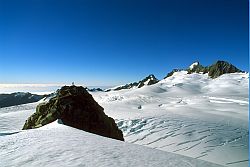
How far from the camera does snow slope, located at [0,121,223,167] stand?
5.69 meters

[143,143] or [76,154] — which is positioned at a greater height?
[76,154]

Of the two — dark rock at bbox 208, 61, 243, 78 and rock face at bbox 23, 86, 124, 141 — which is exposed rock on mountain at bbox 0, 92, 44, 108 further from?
rock face at bbox 23, 86, 124, 141

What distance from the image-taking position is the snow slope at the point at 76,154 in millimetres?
5688

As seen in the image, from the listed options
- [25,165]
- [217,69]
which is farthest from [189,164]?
[217,69]

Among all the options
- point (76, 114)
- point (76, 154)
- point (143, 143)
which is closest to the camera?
point (76, 154)

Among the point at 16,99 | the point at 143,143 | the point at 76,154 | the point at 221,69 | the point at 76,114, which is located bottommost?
the point at 143,143

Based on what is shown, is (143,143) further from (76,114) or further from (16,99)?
(16,99)

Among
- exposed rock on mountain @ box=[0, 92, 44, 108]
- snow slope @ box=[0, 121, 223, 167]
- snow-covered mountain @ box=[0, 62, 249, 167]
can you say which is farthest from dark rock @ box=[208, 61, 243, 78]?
snow slope @ box=[0, 121, 223, 167]

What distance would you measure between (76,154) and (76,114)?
9520mm

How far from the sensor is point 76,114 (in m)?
15.6

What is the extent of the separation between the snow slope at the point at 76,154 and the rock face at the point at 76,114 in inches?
285

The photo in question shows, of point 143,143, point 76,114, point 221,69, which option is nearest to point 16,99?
point 221,69

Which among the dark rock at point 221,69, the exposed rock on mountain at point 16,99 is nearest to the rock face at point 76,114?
the dark rock at point 221,69

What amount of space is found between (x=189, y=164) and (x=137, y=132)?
59.5 ft
